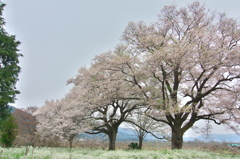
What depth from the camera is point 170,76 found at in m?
17.8

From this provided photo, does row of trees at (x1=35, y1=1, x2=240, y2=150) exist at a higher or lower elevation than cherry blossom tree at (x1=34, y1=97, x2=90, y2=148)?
higher

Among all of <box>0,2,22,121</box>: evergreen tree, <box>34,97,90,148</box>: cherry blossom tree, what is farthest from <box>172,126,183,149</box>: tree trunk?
<box>0,2,22,121</box>: evergreen tree

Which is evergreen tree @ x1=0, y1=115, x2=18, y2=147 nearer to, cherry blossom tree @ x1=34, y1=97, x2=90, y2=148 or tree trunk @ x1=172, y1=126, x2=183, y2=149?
cherry blossom tree @ x1=34, y1=97, x2=90, y2=148

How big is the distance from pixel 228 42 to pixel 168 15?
5895 millimetres

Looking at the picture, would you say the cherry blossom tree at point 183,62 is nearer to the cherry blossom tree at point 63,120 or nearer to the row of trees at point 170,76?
the row of trees at point 170,76

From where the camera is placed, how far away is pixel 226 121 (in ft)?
58.1

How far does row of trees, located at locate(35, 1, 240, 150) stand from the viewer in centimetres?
1527

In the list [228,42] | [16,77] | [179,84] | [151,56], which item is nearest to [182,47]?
[151,56]

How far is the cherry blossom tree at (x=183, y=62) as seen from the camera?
15.0 meters

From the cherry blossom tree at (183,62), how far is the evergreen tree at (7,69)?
10.7 meters

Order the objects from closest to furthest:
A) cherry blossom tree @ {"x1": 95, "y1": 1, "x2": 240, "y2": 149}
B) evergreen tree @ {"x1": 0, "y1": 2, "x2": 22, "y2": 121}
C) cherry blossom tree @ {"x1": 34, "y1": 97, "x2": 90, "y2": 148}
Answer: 1. cherry blossom tree @ {"x1": 95, "y1": 1, "x2": 240, "y2": 149}
2. cherry blossom tree @ {"x1": 34, "y1": 97, "x2": 90, "y2": 148}
3. evergreen tree @ {"x1": 0, "y1": 2, "x2": 22, "y2": 121}

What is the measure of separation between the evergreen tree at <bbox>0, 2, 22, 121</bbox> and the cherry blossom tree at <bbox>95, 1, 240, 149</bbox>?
10.7 meters

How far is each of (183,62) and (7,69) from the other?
18.2m

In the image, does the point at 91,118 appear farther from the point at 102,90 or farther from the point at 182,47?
the point at 182,47
